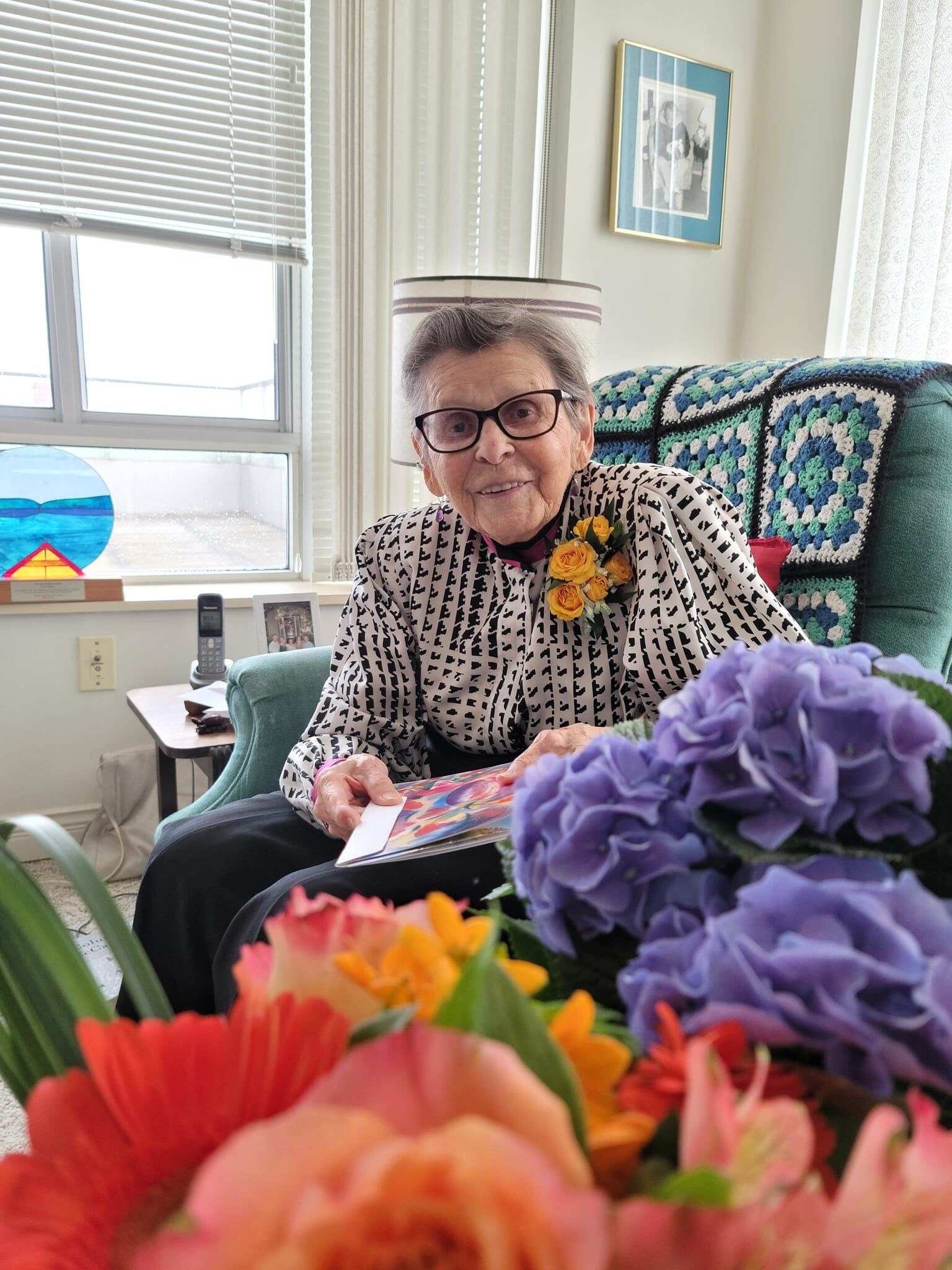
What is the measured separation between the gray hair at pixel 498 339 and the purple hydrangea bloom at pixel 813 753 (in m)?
1.02

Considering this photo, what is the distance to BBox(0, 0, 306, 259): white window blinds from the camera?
84.8 inches

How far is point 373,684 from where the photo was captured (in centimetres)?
141

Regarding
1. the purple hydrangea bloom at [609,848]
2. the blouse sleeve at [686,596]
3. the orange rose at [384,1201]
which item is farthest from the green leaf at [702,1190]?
the blouse sleeve at [686,596]

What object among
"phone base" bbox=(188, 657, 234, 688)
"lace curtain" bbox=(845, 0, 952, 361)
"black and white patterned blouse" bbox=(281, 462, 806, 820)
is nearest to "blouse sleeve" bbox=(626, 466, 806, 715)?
"black and white patterned blouse" bbox=(281, 462, 806, 820)

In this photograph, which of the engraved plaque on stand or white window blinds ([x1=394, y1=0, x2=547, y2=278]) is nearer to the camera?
the engraved plaque on stand

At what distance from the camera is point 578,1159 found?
0.68 ft

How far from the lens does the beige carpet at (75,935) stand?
4.90 ft

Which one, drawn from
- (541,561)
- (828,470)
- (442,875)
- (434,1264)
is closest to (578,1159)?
(434,1264)

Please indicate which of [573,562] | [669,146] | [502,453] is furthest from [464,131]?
[573,562]

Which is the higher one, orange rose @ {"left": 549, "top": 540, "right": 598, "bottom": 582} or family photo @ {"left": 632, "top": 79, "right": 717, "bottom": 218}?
family photo @ {"left": 632, "top": 79, "right": 717, "bottom": 218}

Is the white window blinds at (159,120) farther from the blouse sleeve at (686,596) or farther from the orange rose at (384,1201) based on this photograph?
the orange rose at (384,1201)

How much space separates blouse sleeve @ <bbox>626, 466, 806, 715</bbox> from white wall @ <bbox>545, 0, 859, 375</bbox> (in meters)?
1.67

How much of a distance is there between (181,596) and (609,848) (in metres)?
2.23

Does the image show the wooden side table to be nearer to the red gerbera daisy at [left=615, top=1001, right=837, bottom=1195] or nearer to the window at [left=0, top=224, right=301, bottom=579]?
the window at [left=0, top=224, right=301, bottom=579]
